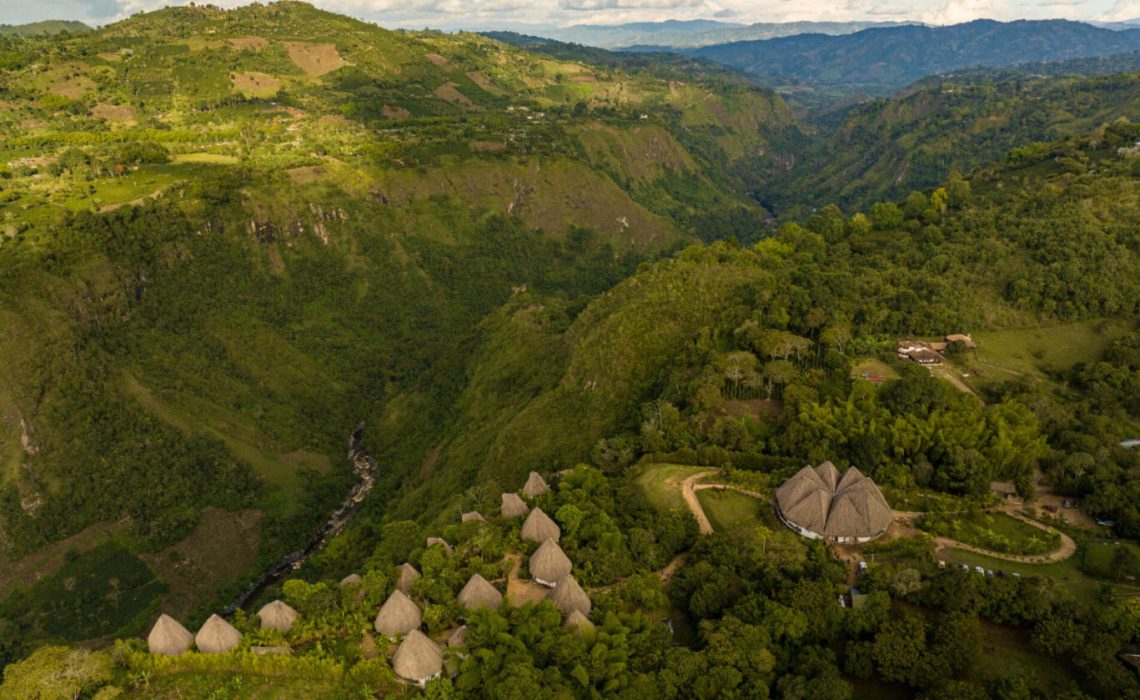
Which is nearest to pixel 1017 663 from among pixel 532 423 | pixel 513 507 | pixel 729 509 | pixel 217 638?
pixel 729 509

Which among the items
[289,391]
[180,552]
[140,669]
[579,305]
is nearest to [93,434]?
[180,552]

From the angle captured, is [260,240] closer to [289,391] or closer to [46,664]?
[289,391]

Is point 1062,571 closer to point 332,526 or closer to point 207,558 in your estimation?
point 332,526

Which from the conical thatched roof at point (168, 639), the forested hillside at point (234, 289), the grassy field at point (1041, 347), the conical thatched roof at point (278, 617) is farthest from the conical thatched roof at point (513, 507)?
the forested hillside at point (234, 289)

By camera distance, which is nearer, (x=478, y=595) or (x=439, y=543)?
(x=478, y=595)

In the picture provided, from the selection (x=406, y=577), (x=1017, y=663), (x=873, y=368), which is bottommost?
(x=406, y=577)

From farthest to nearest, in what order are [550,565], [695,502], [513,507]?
[695,502] → [513,507] → [550,565]

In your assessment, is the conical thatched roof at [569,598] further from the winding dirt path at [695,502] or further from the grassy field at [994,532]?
the grassy field at [994,532]
